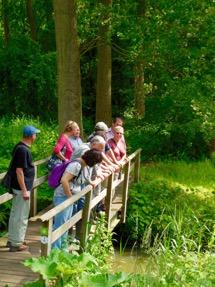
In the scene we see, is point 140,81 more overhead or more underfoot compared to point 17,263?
more overhead

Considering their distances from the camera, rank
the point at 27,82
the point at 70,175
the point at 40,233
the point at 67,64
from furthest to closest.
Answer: the point at 27,82, the point at 67,64, the point at 40,233, the point at 70,175

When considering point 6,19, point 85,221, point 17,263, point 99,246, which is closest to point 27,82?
point 6,19

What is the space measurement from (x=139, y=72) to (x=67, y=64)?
5042 millimetres

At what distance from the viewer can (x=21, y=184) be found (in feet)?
25.8

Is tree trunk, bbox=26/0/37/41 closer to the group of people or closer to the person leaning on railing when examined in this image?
the group of people

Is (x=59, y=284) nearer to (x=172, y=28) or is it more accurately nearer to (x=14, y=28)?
(x=172, y=28)

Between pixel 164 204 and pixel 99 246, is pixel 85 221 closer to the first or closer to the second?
pixel 99 246

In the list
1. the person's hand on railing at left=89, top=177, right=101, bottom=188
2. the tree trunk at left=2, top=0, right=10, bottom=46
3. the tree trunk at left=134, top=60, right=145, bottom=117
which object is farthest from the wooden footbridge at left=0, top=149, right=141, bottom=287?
the tree trunk at left=2, top=0, right=10, bottom=46

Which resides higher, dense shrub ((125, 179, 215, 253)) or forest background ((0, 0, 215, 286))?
forest background ((0, 0, 215, 286))

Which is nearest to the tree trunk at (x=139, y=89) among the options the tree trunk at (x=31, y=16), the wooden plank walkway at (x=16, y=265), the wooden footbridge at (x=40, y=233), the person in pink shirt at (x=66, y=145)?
the tree trunk at (x=31, y=16)

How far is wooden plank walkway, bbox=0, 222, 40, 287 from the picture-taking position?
23.1ft

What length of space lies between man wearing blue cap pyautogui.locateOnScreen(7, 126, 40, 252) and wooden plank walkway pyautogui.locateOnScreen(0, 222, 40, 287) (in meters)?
0.15

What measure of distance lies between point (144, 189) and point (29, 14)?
16912mm

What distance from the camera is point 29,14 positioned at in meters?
27.9
